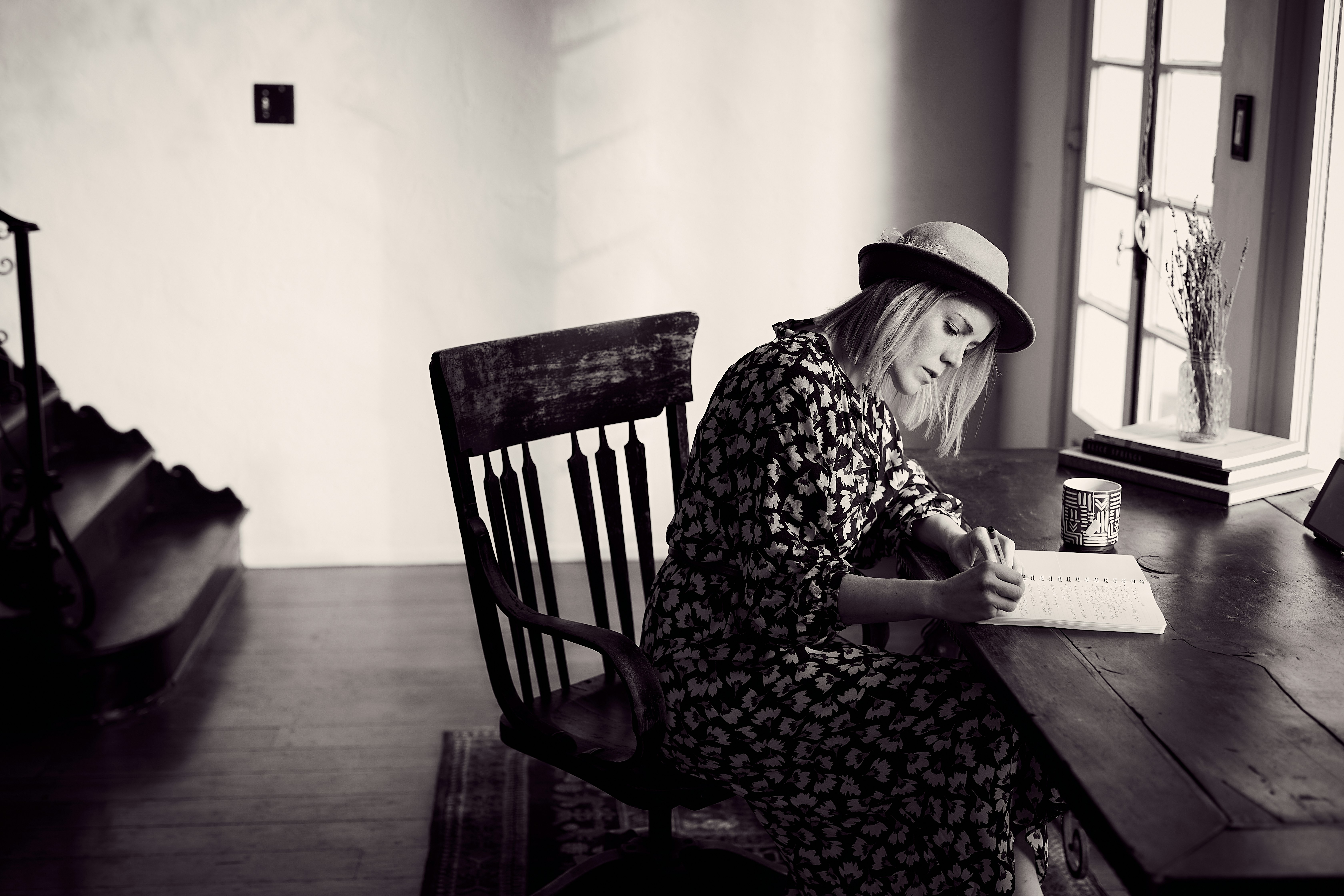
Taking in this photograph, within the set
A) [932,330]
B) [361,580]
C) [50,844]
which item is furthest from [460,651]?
[932,330]

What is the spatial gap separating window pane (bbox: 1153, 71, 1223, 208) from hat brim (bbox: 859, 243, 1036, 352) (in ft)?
2.56

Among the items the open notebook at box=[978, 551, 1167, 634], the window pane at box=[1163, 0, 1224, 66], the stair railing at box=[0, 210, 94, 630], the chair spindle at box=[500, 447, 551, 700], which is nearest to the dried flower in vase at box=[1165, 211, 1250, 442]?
the open notebook at box=[978, 551, 1167, 634]

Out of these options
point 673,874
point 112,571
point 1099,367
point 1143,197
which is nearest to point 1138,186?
point 1143,197

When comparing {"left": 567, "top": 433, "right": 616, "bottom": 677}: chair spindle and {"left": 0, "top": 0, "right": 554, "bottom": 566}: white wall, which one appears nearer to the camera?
{"left": 567, "top": 433, "right": 616, "bottom": 677}: chair spindle

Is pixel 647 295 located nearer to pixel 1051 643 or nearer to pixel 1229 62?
pixel 1229 62

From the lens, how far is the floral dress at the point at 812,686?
1.46 m

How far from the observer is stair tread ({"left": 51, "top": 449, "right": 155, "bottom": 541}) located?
333 centimetres

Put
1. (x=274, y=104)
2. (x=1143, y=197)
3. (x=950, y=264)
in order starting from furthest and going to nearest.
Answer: (x=274, y=104), (x=1143, y=197), (x=950, y=264)

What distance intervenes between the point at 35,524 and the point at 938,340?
2.20 m

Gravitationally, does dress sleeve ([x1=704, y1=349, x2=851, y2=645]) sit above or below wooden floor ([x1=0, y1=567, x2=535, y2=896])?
above

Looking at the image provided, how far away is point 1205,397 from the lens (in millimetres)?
1992

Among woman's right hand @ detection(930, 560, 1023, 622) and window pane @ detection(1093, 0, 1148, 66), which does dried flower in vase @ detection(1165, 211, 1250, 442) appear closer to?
woman's right hand @ detection(930, 560, 1023, 622)

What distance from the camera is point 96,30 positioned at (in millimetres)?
3648

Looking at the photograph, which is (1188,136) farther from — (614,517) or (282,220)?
(282,220)
